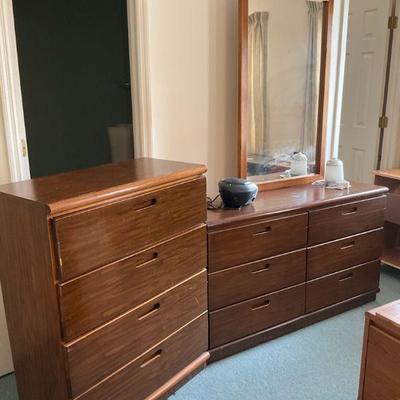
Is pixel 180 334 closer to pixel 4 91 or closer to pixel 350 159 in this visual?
pixel 4 91

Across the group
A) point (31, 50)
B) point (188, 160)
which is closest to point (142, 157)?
point (188, 160)

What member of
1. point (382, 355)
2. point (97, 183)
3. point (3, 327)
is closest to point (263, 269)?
point (382, 355)

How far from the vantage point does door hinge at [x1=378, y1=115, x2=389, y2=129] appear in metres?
3.42

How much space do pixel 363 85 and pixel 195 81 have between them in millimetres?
1979

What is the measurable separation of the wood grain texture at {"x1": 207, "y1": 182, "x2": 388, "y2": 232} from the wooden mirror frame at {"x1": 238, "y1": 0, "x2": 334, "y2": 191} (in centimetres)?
7

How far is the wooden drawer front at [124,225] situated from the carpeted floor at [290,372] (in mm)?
771

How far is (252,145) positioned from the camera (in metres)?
2.41

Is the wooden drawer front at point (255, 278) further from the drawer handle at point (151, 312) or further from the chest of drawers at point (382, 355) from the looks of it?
the chest of drawers at point (382, 355)

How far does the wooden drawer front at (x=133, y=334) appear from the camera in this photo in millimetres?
1423

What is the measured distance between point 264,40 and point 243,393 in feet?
5.87

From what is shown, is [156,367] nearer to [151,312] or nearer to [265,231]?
[151,312]

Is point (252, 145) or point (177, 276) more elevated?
point (252, 145)

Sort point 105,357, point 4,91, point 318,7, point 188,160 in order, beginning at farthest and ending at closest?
point 318,7 < point 188,160 < point 4,91 < point 105,357

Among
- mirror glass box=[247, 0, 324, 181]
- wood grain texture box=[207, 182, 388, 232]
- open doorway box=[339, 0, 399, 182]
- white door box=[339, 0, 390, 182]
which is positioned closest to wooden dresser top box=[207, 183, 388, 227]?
wood grain texture box=[207, 182, 388, 232]
